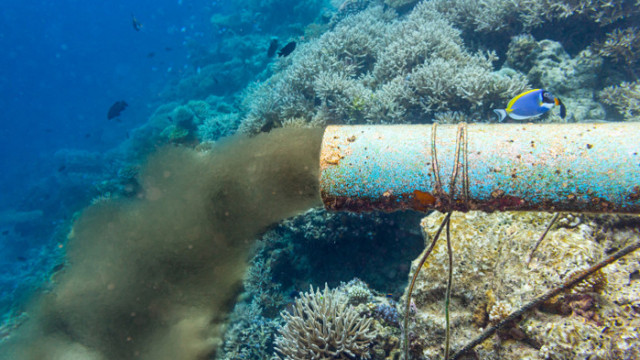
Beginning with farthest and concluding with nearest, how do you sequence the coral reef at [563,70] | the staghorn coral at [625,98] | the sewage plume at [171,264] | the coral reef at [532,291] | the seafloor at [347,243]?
the coral reef at [563,70], the staghorn coral at [625,98], the sewage plume at [171,264], the seafloor at [347,243], the coral reef at [532,291]

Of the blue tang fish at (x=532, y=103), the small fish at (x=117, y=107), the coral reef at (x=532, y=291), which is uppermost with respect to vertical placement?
the small fish at (x=117, y=107)

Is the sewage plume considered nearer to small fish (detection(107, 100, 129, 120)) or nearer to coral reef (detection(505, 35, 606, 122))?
coral reef (detection(505, 35, 606, 122))

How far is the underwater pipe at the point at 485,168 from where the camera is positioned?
1.69 metres

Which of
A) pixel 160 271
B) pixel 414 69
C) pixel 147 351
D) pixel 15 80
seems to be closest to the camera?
pixel 147 351

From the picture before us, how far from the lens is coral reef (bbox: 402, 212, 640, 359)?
6.11ft

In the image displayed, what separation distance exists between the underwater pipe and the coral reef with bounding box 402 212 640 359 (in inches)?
24.5

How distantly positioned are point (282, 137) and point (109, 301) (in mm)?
3345

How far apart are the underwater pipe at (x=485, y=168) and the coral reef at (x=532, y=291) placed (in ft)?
2.04

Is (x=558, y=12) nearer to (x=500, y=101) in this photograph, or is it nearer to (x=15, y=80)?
(x=500, y=101)

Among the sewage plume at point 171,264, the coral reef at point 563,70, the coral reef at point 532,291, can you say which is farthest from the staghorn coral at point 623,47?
the sewage plume at point 171,264

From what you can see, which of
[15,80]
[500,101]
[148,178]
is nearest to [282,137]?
[148,178]

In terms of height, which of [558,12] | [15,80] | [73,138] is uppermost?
[15,80]

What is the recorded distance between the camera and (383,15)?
Answer: 9609mm

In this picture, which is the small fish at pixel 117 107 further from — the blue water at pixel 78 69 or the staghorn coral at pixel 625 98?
the blue water at pixel 78 69
